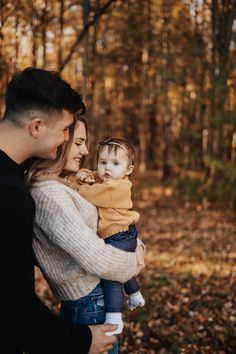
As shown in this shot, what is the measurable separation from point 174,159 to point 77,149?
14435 mm

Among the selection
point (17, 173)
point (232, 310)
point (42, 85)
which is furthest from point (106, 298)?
point (232, 310)

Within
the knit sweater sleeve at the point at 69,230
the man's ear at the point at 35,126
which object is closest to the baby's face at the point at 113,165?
the knit sweater sleeve at the point at 69,230

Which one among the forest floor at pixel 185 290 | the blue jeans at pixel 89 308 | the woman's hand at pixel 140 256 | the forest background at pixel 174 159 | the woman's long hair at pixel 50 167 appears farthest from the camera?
the forest background at pixel 174 159

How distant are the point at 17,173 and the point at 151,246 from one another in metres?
7.43

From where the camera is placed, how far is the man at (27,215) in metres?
1.82

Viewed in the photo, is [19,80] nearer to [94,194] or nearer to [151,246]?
[94,194]

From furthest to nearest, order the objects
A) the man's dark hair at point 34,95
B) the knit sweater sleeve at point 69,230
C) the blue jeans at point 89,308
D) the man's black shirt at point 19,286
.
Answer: the blue jeans at point 89,308
the knit sweater sleeve at point 69,230
the man's dark hair at point 34,95
the man's black shirt at point 19,286

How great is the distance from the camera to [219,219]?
11.7 meters

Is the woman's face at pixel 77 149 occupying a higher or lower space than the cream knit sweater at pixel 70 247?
higher

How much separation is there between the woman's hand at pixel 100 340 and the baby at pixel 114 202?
152 mm

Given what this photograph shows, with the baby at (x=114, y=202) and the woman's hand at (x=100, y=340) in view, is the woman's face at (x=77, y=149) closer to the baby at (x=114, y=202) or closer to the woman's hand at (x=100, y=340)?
the baby at (x=114, y=202)

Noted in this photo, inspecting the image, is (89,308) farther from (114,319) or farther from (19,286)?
(19,286)

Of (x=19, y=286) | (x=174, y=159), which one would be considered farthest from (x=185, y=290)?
(x=174, y=159)

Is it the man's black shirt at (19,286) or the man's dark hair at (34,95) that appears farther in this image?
the man's dark hair at (34,95)
